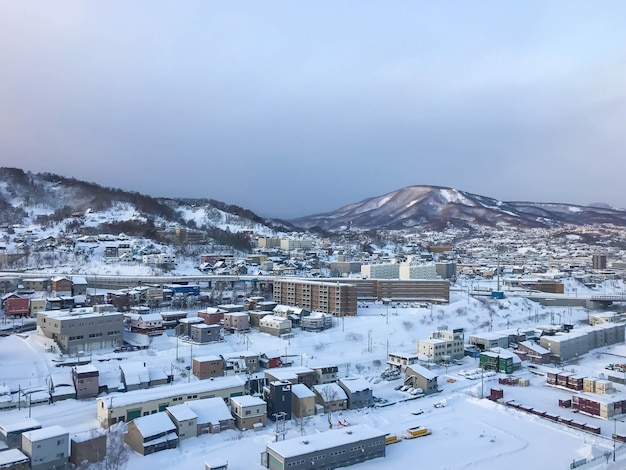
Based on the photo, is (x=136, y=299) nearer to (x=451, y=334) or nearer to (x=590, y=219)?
(x=451, y=334)

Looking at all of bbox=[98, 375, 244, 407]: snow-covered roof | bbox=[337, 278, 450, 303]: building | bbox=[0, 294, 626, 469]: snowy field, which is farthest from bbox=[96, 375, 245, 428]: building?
bbox=[337, 278, 450, 303]: building

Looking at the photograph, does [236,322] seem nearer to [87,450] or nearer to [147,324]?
[147,324]

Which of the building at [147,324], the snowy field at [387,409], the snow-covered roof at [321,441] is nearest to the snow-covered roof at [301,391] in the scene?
the snowy field at [387,409]

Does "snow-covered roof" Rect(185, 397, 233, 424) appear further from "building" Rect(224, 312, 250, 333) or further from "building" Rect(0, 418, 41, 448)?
"building" Rect(224, 312, 250, 333)

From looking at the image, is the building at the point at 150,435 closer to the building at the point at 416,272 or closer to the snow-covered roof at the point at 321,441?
the snow-covered roof at the point at 321,441

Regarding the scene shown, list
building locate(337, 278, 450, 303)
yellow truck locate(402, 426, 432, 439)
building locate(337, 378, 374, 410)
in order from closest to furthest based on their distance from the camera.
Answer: yellow truck locate(402, 426, 432, 439)
building locate(337, 378, 374, 410)
building locate(337, 278, 450, 303)

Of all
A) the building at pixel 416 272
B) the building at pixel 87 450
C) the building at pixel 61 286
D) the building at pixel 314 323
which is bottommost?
the building at pixel 87 450

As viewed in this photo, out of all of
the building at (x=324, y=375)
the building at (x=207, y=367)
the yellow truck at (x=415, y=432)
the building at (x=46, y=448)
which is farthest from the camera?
the building at (x=207, y=367)
